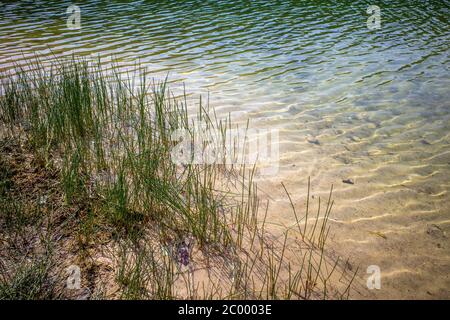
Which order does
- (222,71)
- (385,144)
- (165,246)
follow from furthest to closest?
(222,71)
(385,144)
(165,246)

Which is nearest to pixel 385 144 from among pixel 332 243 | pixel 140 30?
pixel 332 243

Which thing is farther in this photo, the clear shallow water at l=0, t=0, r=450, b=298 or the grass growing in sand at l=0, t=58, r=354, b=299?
the clear shallow water at l=0, t=0, r=450, b=298

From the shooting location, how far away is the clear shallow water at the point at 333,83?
109 inches

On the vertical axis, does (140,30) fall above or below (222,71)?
above

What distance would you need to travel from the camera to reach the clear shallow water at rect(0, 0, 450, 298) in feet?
9.09

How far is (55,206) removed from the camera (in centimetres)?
263

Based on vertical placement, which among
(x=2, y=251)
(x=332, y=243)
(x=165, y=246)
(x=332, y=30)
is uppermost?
(x=332, y=30)

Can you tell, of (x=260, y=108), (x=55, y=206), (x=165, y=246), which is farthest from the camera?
(x=260, y=108)

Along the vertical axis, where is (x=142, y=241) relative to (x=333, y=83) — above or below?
below

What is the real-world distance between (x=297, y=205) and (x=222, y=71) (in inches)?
155

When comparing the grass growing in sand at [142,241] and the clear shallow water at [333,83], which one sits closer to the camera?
the grass growing in sand at [142,241]

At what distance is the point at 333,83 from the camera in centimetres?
563

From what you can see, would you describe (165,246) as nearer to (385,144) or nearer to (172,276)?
(172,276)

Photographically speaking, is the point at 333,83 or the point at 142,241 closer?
the point at 142,241
